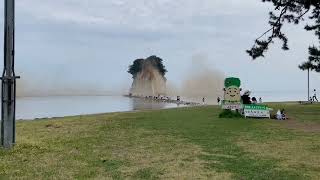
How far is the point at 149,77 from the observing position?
11406 cm

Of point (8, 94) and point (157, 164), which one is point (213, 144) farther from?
point (8, 94)

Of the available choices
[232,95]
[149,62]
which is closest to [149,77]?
[149,62]

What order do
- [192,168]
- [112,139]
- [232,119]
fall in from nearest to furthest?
[192,168] < [112,139] < [232,119]

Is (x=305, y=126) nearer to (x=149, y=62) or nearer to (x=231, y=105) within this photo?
(x=231, y=105)

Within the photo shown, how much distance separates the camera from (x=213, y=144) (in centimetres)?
1355

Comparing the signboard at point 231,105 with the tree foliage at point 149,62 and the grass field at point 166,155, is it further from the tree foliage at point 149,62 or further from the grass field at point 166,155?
the tree foliage at point 149,62

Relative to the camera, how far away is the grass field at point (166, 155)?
9438mm

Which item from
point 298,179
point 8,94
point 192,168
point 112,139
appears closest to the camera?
point 298,179

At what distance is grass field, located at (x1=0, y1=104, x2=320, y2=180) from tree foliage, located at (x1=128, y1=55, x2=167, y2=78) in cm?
10286

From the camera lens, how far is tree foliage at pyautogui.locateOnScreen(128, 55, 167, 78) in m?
120

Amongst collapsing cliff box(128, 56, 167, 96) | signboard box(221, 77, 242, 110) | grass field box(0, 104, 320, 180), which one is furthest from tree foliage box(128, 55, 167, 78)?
grass field box(0, 104, 320, 180)

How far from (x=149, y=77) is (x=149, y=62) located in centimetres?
653

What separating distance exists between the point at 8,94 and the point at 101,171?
4541 mm

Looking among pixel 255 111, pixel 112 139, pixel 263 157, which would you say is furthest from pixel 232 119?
pixel 263 157
